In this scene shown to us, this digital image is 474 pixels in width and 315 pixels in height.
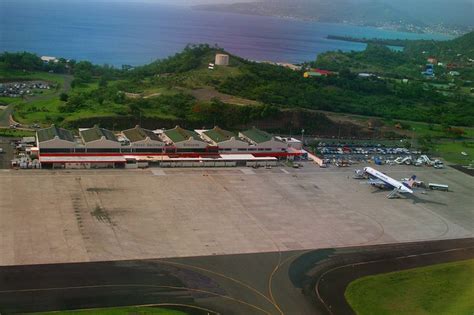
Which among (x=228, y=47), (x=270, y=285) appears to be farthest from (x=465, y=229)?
(x=228, y=47)

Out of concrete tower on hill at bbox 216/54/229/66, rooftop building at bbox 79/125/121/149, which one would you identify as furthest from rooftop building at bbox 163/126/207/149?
concrete tower on hill at bbox 216/54/229/66

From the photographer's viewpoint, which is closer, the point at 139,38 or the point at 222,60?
the point at 222,60

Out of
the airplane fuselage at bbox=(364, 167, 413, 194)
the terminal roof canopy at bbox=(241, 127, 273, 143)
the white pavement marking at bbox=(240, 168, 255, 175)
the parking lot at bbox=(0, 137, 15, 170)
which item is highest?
the terminal roof canopy at bbox=(241, 127, 273, 143)

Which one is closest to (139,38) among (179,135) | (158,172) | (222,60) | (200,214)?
(222,60)

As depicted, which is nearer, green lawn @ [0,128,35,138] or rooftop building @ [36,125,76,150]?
rooftop building @ [36,125,76,150]

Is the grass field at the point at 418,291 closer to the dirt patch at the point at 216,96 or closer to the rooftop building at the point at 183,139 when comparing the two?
the rooftop building at the point at 183,139

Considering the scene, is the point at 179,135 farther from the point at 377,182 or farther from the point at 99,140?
the point at 377,182

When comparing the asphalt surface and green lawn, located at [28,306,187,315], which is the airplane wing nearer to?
the asphalt surface
